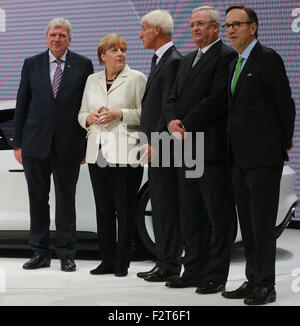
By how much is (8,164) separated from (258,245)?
2179 mm

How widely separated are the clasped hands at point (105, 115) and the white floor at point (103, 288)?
0.98m

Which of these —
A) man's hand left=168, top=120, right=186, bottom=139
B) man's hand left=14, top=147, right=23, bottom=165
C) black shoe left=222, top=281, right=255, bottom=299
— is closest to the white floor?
black shoe left=222, top=281, right=255, bottom=299

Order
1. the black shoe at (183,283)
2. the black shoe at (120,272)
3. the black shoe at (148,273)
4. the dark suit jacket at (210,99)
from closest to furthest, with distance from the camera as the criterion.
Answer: the dark suit jacket at (210,99), the black shoe at (183,283), the black shoe at (148,273), the black shoe at (120,272)

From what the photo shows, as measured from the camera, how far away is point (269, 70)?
139 inches

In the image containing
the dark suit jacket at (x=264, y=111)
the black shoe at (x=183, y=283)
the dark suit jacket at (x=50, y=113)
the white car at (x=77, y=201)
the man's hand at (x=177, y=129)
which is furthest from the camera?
the white car at (x=77, y=201)

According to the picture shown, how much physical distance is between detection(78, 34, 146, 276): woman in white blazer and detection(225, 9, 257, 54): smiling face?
2.94ft

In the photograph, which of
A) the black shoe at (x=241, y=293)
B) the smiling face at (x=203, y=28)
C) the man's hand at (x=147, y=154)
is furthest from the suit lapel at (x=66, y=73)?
the black shoe at (x=241, y=293)

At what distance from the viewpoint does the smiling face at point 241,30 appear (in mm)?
3611

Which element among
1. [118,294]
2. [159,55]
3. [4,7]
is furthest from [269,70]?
[4,7]

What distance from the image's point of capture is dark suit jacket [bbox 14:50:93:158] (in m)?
4.61

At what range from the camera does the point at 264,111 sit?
11.7 ft

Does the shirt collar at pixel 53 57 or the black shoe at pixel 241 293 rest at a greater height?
the shirt collar at pixel 53 57

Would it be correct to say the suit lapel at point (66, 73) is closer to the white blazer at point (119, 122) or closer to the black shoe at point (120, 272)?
the white blazer at point (119, 122)
